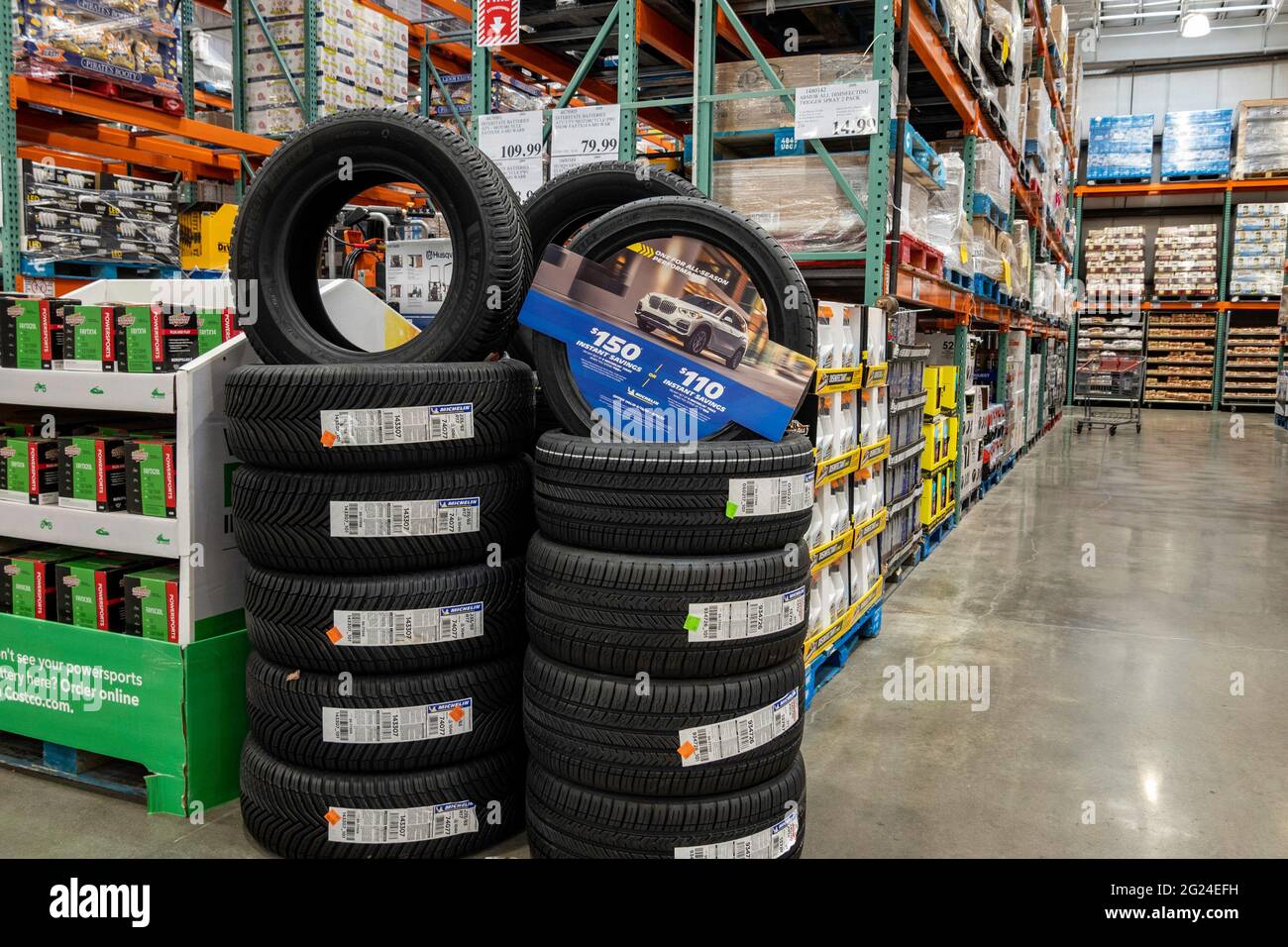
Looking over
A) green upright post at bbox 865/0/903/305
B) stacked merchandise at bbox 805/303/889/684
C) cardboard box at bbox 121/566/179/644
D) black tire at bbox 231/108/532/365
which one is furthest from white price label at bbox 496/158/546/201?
cardboard box at bbox 121/566/179/644

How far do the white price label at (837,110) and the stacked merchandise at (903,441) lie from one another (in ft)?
3.00

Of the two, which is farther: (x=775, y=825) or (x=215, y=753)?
(x=215, y=753)

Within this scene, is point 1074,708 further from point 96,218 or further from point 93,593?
point 96,218

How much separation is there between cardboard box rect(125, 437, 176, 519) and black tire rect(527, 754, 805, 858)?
130 centimetres

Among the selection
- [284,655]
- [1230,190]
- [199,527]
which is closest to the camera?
[284,655]

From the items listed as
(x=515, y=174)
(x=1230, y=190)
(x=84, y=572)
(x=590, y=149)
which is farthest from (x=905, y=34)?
(x=1230, y=190)

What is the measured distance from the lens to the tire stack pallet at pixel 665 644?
83.2 inches

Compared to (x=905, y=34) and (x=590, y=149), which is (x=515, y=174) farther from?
(x=905, y=34)

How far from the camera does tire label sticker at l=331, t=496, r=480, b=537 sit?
2283mm

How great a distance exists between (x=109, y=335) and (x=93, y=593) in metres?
0.74

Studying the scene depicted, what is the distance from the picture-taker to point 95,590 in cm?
275

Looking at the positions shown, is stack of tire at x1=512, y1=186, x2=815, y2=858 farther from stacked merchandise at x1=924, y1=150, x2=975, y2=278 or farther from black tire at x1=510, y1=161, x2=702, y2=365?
stacked merchandise at x1=924, y1=150, x2=975, y2=278
